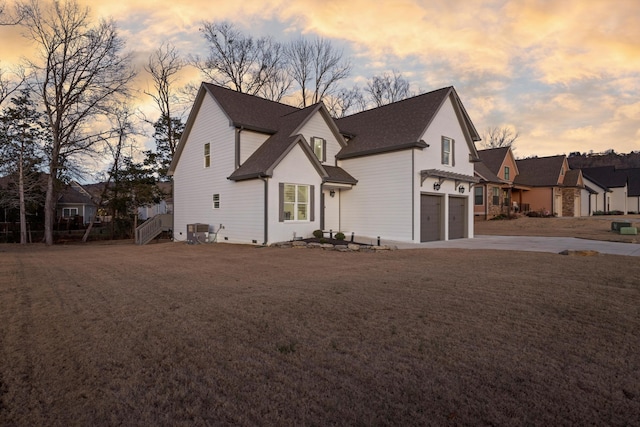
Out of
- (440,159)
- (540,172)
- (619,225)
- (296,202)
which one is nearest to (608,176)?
(540,172)

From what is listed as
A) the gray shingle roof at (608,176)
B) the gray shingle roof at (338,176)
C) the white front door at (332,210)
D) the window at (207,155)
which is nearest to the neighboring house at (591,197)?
the gray shingle roof at (608,176)

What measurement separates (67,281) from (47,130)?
2303 centimetres

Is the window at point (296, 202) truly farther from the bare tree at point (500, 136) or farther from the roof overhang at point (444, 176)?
the bare tree at point (500, 136)

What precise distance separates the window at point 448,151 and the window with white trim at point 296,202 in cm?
752

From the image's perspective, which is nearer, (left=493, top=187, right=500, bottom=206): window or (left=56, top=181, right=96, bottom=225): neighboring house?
(left=493, top=187, right=500, bottom=206): window

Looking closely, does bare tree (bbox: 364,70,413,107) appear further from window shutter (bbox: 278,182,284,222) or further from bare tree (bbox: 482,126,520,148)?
window shutter (bbox: 278,182,284,222)

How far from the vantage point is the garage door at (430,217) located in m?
18.0

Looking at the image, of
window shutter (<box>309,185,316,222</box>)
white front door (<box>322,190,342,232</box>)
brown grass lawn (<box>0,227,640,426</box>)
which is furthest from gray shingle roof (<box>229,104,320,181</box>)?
brown grass lawn (<box>0,227,640,426</box>)

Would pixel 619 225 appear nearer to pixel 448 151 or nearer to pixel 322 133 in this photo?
Answer: pixel 448 151

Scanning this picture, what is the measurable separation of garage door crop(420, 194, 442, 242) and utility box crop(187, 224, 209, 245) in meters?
10.5

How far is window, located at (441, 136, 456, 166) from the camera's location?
19302 millimetres

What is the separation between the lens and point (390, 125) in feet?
64.1

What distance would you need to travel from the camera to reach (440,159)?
19.0 meters

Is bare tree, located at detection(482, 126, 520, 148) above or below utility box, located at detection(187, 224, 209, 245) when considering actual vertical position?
above
